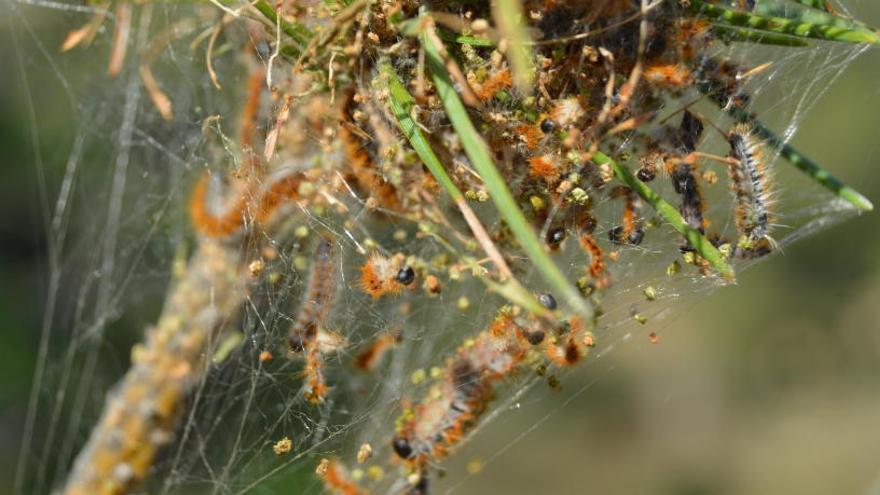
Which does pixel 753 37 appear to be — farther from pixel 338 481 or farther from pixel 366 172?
pixel 338 481

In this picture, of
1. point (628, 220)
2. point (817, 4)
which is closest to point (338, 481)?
point (628, 220)

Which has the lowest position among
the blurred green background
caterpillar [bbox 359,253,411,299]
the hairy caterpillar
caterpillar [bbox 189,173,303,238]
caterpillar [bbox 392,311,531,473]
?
the blurred green background

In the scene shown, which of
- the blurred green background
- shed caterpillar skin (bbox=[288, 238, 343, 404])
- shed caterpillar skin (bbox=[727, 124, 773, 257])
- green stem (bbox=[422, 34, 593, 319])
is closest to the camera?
green stem (bbox=[422, 34, 593, 319])

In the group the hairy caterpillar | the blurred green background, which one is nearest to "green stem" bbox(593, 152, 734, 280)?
the hairy caterpillar

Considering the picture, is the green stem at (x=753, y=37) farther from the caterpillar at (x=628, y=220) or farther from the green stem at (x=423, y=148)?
the green stem at (x=423, y=148)

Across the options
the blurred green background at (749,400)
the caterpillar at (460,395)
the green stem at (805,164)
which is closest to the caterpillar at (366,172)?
the caterpillar at (460,395)

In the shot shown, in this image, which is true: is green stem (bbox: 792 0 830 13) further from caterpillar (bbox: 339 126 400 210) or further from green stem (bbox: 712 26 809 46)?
caterpillar (bbox: 339 126 400 210)

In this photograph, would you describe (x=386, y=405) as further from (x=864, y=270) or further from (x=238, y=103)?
(x=864, y=270)
